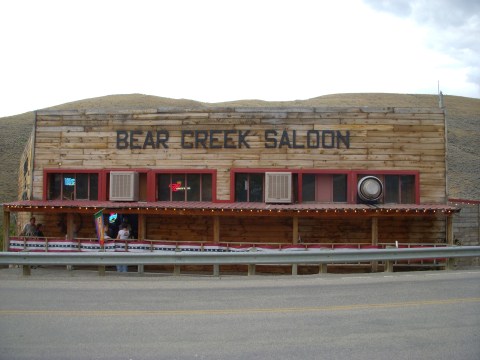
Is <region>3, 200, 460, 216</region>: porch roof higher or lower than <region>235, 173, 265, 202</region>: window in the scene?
lower

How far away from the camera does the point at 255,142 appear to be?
20.5 metres

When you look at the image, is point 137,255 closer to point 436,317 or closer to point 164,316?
point 164,316

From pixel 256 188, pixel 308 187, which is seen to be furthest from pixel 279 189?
pixel 308 187

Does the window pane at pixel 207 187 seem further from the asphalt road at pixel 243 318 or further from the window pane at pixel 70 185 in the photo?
the asphalt road at pixel 243 318

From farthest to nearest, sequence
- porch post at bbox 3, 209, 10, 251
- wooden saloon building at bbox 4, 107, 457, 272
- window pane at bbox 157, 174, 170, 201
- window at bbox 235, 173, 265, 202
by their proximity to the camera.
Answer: window pane at bbox 157, 174, 170, 201, window at bbox 235, 173, 265, 202, wooden saloon building at bbox 4, 107, 457, 272, porch post at bbox 3, 209, 10, 251

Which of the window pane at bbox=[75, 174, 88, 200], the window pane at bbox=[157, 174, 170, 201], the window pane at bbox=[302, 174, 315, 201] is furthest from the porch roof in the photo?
the window pane at bbox=[75, 174, 88, 200]

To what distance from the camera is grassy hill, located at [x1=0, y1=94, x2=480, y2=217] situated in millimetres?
51250

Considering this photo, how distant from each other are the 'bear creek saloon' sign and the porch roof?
7.81 feet

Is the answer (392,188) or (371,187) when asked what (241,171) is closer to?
(371,187)

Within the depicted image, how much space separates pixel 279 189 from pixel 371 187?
342 cm

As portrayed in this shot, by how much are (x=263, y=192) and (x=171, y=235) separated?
406 cm

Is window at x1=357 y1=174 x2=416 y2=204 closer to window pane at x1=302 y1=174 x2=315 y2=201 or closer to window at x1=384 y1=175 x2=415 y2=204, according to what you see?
window at x1=384 y1=175 x2=415 y2=204

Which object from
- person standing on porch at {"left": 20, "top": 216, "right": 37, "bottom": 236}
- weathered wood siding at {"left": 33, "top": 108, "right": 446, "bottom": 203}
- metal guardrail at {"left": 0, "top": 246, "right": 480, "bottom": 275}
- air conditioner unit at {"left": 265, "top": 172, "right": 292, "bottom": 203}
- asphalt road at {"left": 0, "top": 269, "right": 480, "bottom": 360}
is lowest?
asphalt road at {"left": 0, "top": 269, "right": 480, "bottom": 360}

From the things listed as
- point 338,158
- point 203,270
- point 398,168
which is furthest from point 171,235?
point 398,168
